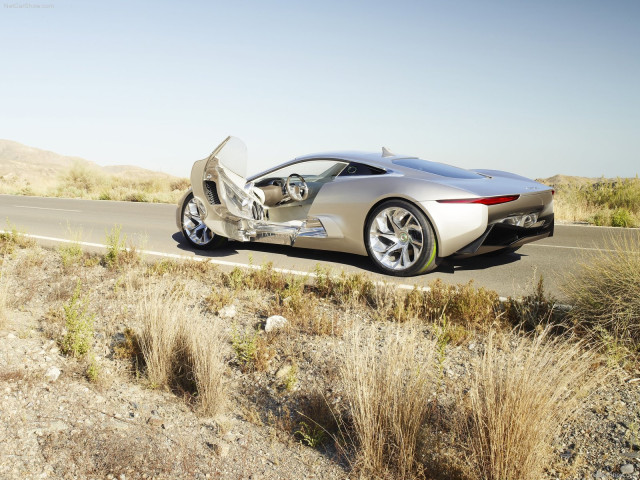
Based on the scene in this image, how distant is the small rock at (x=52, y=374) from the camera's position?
4020 mm

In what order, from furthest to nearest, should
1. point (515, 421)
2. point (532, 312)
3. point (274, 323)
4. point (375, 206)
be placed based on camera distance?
point (375, 206), point (274, 323), point (532, 312), point (515, 421)

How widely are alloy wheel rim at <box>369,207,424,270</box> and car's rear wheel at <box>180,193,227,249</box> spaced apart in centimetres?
266

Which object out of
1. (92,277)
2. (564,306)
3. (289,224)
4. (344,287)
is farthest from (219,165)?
(564,306)

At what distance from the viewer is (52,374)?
408 cm

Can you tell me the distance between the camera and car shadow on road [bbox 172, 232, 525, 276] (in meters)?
7.04

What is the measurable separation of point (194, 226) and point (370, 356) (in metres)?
5.14

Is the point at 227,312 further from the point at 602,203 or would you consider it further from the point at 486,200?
the point at 602,203

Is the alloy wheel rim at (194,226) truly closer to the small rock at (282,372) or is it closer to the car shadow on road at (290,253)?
the car shadow on road at (290,253)

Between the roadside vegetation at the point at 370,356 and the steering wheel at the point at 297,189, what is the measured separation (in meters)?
1.54

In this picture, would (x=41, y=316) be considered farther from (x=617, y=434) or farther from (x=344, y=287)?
(x=617, y=434)

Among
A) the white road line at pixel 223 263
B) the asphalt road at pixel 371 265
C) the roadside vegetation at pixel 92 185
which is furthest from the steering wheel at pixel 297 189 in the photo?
the roadside vegetation at pixel 92 185

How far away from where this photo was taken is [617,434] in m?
3.11

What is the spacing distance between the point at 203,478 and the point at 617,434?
2358mm

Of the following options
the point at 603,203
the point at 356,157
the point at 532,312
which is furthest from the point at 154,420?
the point at 603,203
